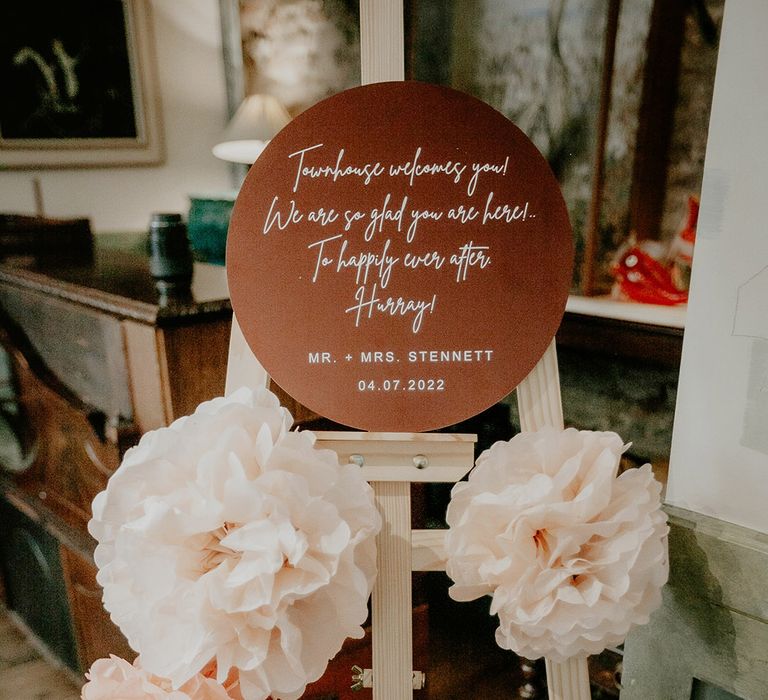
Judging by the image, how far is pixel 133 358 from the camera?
4.61ft

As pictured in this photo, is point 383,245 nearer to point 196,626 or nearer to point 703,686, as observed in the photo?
point 196,626

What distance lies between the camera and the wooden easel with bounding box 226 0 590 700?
0.88 m

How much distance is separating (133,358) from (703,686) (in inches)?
49.5

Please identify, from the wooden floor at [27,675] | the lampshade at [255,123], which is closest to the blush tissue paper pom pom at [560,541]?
the wooden floor at [27,675]

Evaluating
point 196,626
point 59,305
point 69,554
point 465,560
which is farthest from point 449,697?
point 59,305

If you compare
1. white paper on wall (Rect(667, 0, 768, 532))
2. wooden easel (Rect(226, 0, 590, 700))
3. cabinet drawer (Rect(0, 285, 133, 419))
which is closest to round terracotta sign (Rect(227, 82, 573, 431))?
wooden easel (Rect(226, 0, 590, 700))

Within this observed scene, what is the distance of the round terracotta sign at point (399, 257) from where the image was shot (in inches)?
32.0

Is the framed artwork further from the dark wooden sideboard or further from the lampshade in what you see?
the dark wooden sideboard

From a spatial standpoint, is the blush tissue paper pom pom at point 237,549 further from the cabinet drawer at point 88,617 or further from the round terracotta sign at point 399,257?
the cabinet drawer at point 88,617

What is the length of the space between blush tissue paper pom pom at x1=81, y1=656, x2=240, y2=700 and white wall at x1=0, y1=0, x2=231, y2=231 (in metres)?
Answer: 2.31

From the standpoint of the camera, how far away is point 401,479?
0.88m

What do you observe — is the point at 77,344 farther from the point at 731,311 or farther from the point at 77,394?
the point at 731,311

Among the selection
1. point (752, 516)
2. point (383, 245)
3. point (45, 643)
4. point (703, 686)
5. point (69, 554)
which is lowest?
point (45, 643)

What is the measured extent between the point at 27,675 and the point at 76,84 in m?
2.21
